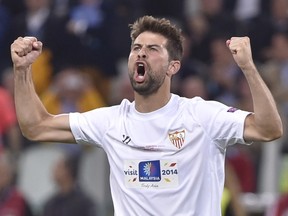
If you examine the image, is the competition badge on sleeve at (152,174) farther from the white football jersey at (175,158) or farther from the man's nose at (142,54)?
the man's nose at (142,54)

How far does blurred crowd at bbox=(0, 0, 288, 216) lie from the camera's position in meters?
13.2

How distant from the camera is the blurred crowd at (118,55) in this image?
43.4 ft

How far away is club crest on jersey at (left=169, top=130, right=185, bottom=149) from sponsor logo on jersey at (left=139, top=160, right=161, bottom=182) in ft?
0.53

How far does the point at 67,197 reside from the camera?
40.2 ft

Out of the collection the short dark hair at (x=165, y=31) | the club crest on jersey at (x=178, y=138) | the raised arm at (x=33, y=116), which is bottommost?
the club crest on jersey at (x=178, y=138)

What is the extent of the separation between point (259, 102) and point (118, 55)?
7.50 metres

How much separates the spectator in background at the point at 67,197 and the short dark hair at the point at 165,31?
4.83m

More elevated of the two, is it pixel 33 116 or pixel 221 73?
pixel 221 73

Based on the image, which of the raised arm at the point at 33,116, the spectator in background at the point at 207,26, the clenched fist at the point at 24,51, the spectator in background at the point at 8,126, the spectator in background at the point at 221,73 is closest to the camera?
the clenched fist at the point at 24,51

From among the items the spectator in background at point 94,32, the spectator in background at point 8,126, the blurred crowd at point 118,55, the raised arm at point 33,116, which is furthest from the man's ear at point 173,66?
the spectator in background at point 94,32

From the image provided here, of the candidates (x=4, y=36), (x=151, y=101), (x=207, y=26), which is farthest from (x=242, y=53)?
(x=4, y=36)

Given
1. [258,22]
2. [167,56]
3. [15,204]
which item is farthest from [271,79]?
[167,56]

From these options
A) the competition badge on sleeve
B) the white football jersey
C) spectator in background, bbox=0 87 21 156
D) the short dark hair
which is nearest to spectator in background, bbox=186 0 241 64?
Result: spectator in background, bbox=0 87 21 156

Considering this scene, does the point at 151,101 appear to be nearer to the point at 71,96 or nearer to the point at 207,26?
the point at 71,96
